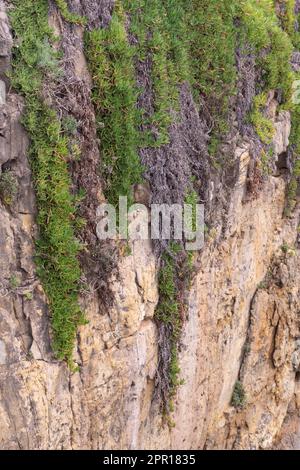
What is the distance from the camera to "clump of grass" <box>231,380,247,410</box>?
34.6ft

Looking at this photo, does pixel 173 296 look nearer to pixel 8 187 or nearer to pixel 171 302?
pixel 171 302

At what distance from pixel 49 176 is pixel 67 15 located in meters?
1.90

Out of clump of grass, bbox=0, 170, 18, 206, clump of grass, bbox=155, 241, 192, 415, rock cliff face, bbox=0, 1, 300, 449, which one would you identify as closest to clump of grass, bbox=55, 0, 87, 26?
rock cliff face, bbox=0, 1, 300, 449

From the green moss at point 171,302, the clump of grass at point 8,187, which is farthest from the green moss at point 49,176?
the green moss at point 171,302

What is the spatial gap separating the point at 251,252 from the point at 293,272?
1.62m

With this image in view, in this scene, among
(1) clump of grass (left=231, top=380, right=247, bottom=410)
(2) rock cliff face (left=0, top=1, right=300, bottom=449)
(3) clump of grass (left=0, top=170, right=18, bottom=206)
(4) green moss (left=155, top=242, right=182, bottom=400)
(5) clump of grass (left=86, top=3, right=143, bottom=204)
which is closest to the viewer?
(3) clump of grass (left=0, top=170, right=18, bottom=206)

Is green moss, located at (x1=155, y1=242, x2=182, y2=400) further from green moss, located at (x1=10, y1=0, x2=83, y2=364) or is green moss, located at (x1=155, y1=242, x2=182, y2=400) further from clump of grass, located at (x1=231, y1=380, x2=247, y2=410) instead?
clump of grass, located at (x1=231, y1=380, x2=247, y2=410)

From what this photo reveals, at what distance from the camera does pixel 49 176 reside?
19.7 ft

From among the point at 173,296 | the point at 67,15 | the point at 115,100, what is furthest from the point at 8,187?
the point at 173,296

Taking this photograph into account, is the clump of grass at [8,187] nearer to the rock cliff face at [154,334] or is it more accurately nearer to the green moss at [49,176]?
the rock cliff face at [154,334]

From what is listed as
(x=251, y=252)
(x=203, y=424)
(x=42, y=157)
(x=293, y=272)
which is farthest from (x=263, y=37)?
(x=203, y=424)

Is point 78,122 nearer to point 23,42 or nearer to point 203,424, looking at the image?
point 23,42

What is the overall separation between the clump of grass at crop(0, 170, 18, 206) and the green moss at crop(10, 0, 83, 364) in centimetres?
28

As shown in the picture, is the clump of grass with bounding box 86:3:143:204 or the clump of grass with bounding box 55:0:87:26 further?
the clump of grass with bounding box 86:3:143:204
